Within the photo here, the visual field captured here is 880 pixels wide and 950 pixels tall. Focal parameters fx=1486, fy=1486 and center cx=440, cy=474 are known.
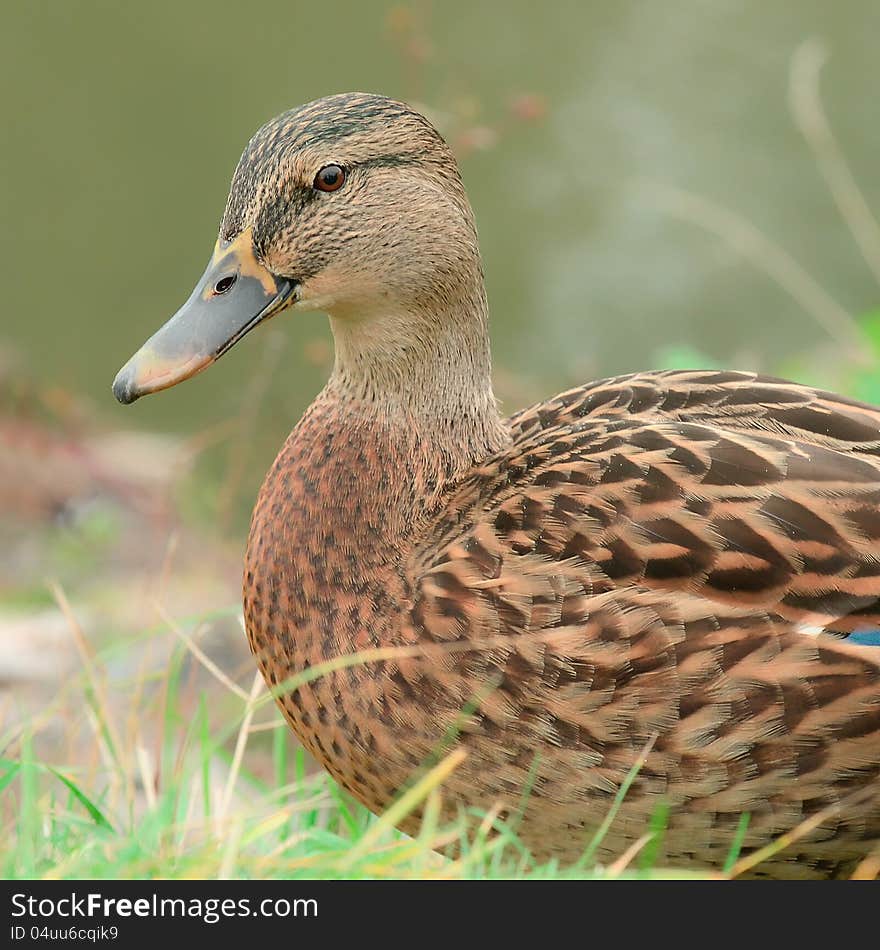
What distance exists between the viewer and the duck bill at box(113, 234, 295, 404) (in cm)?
291

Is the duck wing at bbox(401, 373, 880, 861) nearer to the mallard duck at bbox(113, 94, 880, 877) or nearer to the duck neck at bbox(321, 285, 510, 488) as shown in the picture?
the mallard duck at bbox(113, 94, 880, 877)

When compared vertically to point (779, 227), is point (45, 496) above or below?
below

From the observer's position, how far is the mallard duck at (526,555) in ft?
9.09

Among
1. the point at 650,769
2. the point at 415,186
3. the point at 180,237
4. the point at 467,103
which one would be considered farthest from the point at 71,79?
the point at 650,769

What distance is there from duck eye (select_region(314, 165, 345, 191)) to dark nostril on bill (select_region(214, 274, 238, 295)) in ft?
0.85

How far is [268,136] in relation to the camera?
3.06 meters

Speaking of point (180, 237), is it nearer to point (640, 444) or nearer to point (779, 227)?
point (779, 227)

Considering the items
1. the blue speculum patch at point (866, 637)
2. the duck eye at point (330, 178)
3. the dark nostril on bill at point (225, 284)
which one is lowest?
the blue speculum patch at point (866, 637)

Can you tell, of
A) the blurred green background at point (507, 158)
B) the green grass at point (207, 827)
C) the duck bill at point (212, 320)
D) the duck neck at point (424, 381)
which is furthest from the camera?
the blurred green background at point (507, 158)

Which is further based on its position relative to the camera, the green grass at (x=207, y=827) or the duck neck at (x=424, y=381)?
the duck neck at (x=424, y=381)

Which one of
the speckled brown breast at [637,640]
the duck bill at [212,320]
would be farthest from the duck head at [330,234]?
the speckled brown breast at [637,640]

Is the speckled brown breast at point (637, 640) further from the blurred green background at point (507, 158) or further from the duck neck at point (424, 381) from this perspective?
the blurred green background at point (507, 158)

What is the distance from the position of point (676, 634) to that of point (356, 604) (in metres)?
0.68

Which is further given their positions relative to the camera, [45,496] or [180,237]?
[180,237]
